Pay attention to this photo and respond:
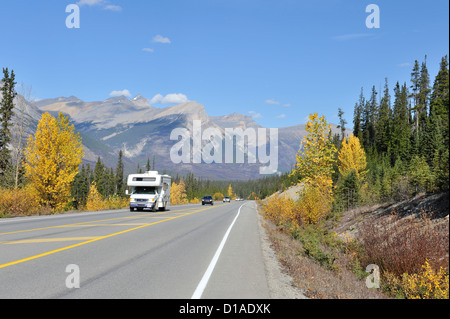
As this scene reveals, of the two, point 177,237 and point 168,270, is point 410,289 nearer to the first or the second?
point 168,270

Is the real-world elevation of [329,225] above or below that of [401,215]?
below

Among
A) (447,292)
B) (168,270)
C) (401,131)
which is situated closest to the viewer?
(447,292)

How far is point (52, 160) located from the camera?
25891 millimetres

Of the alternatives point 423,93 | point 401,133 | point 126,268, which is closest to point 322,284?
point 126,268

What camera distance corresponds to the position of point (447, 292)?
591cm

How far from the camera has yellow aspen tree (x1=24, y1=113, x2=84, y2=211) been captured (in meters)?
25.4

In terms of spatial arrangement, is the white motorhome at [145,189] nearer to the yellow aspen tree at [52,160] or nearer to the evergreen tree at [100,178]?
the yellow aspen tree at [52,160]

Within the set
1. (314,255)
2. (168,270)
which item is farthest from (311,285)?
(314,255)

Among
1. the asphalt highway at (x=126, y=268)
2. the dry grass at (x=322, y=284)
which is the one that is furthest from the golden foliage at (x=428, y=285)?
the asphalt highway at (x=126, y=268)

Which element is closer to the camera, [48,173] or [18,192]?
[18,192]

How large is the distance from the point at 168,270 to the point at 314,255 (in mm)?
4733

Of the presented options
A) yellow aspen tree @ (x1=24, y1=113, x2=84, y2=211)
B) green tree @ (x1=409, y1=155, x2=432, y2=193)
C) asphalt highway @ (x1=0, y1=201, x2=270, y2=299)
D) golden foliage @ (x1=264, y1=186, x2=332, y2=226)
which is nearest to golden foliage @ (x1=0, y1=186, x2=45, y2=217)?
yellow aspen tree @ (x1=24, y1=113, x2=84, y2=211)

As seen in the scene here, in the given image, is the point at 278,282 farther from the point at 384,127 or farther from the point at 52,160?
the point at 384,127

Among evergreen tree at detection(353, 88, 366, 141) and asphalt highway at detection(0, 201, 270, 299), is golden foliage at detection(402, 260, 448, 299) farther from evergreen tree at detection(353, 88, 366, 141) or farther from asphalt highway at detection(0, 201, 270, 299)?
evergreen tree at detection(353, 88, 366, 141)
